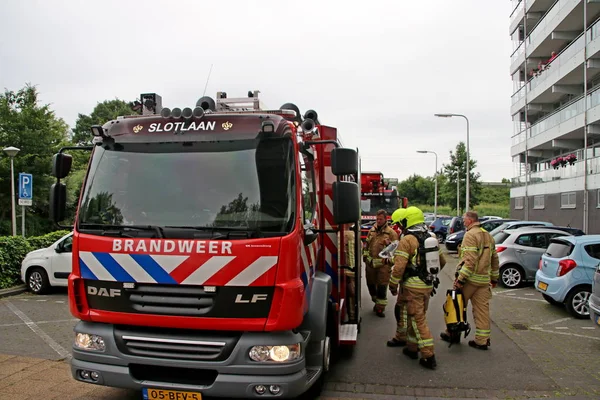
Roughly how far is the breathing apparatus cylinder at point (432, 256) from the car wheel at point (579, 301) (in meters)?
4.06

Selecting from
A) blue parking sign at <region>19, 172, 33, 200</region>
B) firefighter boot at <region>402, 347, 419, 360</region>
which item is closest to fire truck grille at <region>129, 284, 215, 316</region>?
firefighter boot at <region>402, 347, 419, 360</region>

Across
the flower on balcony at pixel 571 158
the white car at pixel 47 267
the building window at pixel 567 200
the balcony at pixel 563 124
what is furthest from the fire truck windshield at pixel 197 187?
the flower on balcony at pixel 571 158

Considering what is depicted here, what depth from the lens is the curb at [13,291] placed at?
35.9 ft

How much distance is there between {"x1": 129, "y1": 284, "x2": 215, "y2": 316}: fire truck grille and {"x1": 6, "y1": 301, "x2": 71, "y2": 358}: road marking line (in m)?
3.09

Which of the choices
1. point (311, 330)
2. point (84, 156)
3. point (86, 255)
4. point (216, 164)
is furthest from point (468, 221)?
point (84, 156)

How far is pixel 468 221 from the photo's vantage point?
718cm

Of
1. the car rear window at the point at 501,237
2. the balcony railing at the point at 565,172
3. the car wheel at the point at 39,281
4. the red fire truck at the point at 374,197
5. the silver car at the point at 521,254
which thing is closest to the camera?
the car wheel at the point at 39,281

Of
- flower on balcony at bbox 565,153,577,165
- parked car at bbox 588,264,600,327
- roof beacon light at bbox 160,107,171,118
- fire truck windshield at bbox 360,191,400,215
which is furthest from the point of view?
flower on balcony at bbox 565,153,577,165

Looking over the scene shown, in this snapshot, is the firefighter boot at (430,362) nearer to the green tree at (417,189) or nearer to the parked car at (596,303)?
the parked car at (596,303)

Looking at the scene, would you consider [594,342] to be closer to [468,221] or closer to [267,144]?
[468,221]

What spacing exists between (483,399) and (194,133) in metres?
3.88

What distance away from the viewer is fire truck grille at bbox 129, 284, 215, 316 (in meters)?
4.02

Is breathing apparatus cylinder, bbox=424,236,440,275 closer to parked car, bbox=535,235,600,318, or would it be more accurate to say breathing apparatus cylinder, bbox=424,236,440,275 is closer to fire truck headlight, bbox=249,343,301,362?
fire truck headlight, bbox=249,343,301,362

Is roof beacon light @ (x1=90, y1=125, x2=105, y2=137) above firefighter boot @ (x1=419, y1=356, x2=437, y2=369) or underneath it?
above
